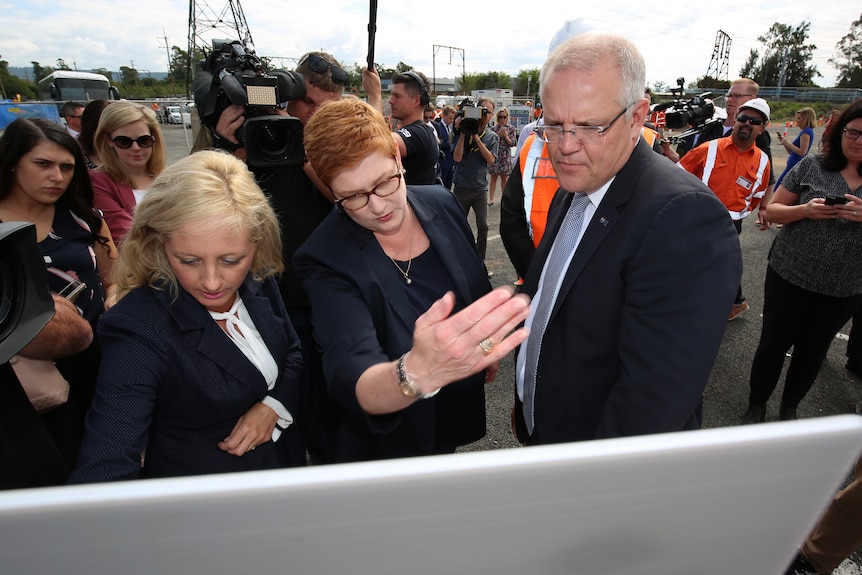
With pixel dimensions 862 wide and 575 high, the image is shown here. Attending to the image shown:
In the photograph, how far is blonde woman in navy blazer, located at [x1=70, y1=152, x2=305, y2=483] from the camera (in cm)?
115

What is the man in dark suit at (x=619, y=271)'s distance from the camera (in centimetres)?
102

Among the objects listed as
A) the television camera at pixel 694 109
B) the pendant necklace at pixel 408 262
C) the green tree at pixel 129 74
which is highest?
the green tree at pixel 129 74

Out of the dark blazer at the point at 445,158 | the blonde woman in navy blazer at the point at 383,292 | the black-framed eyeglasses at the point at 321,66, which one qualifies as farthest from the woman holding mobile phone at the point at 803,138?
the blonde woman in navy blazer at the point at 383,292

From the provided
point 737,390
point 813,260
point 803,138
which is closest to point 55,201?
point 813,260

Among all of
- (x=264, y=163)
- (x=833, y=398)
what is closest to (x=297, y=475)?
(x=264, y=163)

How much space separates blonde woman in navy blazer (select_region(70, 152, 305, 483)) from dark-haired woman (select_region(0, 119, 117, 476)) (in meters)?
0.99

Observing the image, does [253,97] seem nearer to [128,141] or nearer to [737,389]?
[128,141]

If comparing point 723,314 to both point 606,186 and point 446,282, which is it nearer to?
point 606,186

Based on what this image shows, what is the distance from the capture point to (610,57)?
1.11 m

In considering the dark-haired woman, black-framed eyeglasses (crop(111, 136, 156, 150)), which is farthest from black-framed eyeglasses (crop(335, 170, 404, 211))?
black-framed eyeglasses (crop(111, 136, 156, 150))

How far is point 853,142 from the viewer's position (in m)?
2.33

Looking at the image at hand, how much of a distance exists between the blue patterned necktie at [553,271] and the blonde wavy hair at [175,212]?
88cm

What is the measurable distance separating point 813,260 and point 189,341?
293 cm

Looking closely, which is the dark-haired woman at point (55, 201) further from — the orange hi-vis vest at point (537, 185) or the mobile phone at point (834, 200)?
the mobile phone at point (834, 200)
